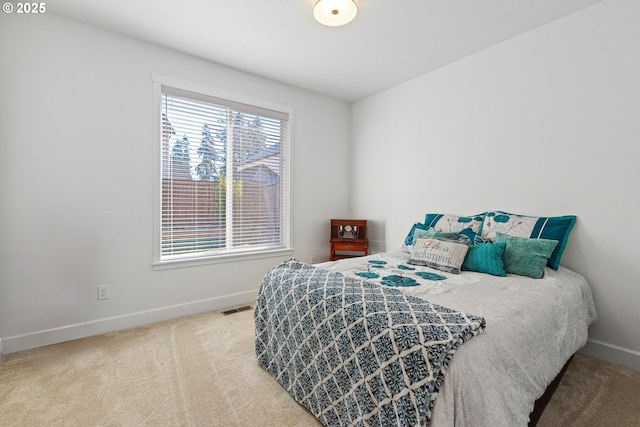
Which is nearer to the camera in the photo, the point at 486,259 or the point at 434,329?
the point at 434,329

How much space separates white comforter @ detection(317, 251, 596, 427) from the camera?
993 millimetres

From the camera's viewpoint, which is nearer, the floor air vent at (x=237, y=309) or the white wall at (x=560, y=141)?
the white wall at (x=560, y=141)

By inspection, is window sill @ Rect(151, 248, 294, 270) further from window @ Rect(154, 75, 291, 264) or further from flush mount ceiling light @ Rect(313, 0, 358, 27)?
flush mount ceiling light @ Rect(313, 0, 358, 27)

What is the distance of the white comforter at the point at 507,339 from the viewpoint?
0.99 metres

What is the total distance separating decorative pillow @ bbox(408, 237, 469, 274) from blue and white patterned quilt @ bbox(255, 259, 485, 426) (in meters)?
0.83

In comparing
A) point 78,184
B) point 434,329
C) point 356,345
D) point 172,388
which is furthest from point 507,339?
point 78,184

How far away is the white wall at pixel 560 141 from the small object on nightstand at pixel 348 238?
0.70 m

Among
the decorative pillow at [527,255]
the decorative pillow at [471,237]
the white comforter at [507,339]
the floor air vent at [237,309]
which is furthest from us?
the floor air vent at [237,309]

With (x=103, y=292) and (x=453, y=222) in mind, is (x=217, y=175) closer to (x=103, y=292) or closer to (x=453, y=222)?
(x=103, y=292)

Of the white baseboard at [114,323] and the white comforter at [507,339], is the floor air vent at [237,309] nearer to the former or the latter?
the white baseboard at [114,323]

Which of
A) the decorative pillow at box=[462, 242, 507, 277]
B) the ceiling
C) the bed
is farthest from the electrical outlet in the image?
the decorative pillow at box=[462, 242, 507, 277]

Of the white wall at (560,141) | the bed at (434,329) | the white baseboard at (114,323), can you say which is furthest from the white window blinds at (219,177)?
the white wall at (560,141)

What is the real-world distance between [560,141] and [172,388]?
3.24 meters

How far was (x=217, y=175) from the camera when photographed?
306cm
